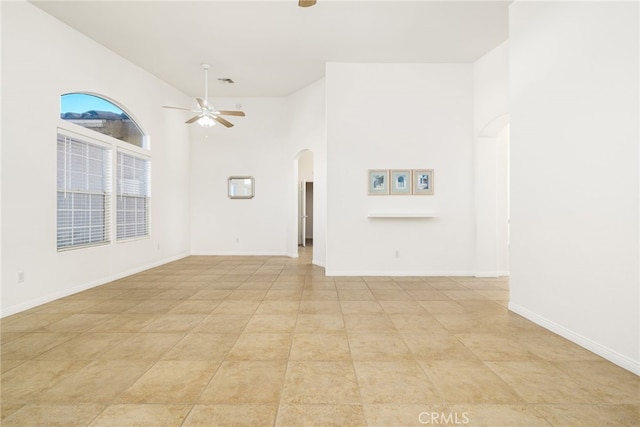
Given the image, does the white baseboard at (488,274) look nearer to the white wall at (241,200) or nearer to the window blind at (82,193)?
the white wall at (241,200)

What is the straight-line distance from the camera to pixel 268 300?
13.4 ft

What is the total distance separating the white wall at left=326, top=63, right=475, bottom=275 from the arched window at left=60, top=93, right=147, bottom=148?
3.59 metres

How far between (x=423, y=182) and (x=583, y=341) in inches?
133

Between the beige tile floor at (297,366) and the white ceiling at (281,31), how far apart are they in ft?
12.3

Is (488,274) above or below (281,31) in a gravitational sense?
below

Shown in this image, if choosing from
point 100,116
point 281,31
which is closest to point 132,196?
point 100,116

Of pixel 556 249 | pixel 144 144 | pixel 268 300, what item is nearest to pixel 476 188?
pixel 556 249

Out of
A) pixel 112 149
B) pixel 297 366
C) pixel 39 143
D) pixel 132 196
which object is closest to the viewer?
pixel 297 366

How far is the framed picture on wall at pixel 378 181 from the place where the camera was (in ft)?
18.4

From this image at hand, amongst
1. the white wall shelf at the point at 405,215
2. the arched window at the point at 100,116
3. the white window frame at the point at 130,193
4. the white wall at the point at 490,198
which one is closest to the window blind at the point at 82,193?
the white window frame at the point at 130,193

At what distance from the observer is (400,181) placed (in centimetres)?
562

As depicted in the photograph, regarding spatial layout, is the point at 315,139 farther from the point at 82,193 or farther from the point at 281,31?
the point at 82,193

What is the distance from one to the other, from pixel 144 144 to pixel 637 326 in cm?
721

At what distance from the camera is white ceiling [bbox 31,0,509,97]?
394 centimetres
